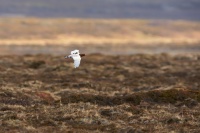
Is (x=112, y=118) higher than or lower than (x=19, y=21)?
lower

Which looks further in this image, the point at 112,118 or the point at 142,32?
the point at 142,32

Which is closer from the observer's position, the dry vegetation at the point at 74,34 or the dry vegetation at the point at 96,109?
the dry vegetation at the point at 96,109

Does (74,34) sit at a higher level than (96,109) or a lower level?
higher

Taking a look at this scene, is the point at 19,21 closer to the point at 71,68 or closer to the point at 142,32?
the point at 142,32

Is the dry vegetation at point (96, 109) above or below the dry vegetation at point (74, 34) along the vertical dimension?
below

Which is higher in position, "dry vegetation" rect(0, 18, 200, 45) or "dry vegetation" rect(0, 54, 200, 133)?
"dry vegetation" rect(0, 18, 200, 45)

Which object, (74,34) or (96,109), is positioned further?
(74,34)

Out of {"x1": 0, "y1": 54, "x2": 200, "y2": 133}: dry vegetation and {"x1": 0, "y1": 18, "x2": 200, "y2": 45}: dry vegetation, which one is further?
{"x1": 0, "y1": 18, "x2": 200, "y2": 45}: dry vegetation

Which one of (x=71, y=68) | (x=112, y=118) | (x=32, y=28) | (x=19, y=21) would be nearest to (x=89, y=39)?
(x=32, y=28)

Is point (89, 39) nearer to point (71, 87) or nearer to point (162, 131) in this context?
point (71, 87)

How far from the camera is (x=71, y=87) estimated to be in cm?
3098

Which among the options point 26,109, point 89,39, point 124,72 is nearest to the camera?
point 26,109

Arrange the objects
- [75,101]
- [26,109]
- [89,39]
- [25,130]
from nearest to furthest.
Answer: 1. [25,130]
2. [26,109]
3. [75,101]
4. [89,39]

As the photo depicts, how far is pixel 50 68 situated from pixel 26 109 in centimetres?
2411
